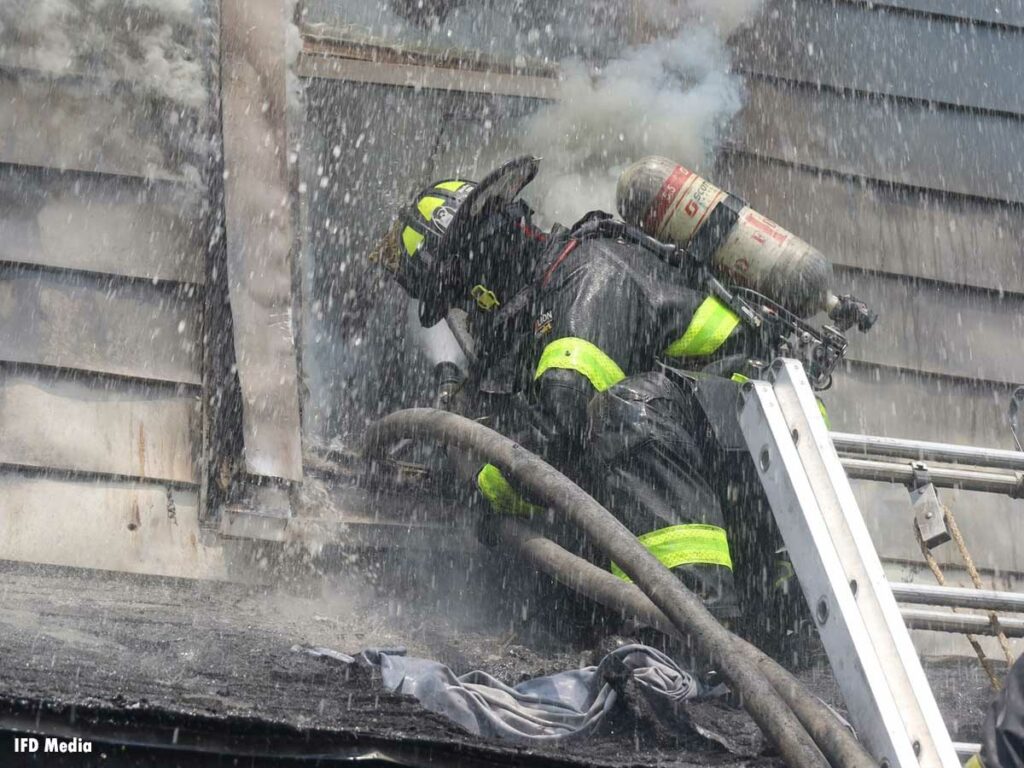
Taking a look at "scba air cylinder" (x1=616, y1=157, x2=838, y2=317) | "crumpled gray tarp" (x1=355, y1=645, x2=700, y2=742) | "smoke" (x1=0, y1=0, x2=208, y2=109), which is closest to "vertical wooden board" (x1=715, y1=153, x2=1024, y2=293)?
"scba air cylinder" (x1=616, y1=157, x2=838, y2=317)

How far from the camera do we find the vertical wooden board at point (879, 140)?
4.30 metres

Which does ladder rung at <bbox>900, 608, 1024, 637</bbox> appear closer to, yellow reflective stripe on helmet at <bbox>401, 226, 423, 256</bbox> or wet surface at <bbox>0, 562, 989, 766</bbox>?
wet surface at <bbox>0, 562, 989, 766</bbox>

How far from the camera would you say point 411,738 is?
2053 mm

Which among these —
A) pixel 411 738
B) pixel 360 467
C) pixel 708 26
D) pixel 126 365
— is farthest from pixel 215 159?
pixel 411 738

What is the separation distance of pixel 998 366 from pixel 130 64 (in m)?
2.77

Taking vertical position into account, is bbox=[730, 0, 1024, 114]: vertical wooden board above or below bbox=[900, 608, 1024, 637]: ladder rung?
above

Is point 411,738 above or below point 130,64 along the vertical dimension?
below

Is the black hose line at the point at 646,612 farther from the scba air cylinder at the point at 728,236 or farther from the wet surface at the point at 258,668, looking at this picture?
the scba air cylinder at the point at 728,236

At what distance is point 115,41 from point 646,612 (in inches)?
87.7

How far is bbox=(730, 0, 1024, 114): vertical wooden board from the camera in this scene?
14.3ft

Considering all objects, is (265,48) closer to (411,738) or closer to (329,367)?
(329,367)

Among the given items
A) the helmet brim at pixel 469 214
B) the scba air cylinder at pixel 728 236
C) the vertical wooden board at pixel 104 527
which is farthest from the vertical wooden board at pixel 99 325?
the scba air cylinder at pixel 728 236

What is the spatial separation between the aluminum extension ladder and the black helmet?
3.52 feet

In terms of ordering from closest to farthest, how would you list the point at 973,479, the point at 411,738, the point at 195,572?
the point at 411,738 → the point at 973,479 → the point at 195,572
